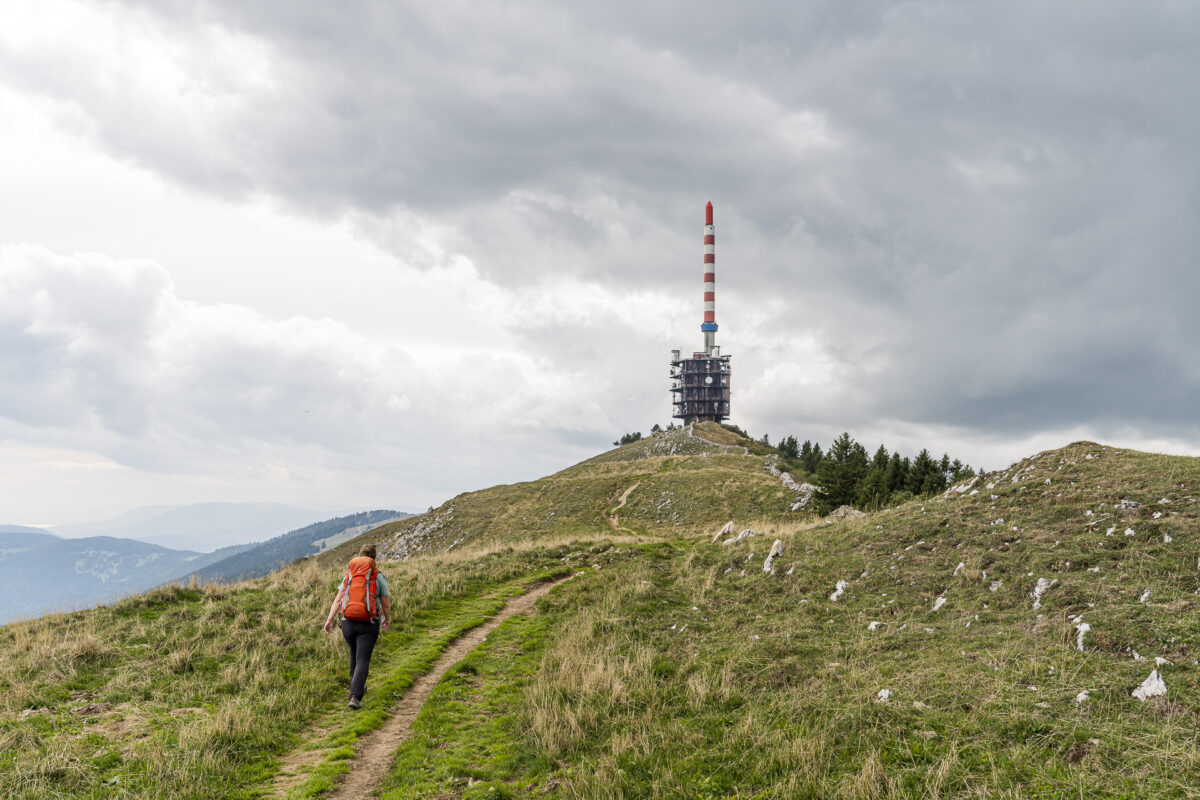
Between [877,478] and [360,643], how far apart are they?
44522 millimetres

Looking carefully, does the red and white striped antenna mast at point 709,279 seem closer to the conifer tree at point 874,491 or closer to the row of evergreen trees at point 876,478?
the row of evergreen trees at point 876,478

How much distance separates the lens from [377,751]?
387 inches

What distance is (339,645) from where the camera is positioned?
49.5 feet

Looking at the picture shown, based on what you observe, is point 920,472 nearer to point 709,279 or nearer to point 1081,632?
point 1081,632

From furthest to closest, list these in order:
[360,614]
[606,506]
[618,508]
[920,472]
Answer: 1. [606,506]
2. [618,508]
3. [920,472]
4. [360,614]

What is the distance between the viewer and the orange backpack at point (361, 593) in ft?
40.3

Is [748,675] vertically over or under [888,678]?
under

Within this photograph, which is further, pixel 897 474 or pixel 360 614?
pixel 897 474

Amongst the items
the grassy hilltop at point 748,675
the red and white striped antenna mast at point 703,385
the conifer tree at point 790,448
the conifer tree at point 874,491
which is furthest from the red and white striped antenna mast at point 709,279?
the grassy hilltop at point 748,675

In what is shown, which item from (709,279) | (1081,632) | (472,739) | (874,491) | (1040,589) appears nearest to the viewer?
(1081,632)

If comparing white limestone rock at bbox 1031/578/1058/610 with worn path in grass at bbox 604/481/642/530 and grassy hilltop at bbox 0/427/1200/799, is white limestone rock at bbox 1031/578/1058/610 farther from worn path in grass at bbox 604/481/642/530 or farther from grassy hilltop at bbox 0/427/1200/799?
worn path in grass at bbox 604/481/642/530

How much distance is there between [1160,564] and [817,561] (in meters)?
7.68

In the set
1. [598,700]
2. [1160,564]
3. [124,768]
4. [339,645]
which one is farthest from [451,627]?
[1160,564]

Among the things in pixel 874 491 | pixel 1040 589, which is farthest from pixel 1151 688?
pixel 874 491
